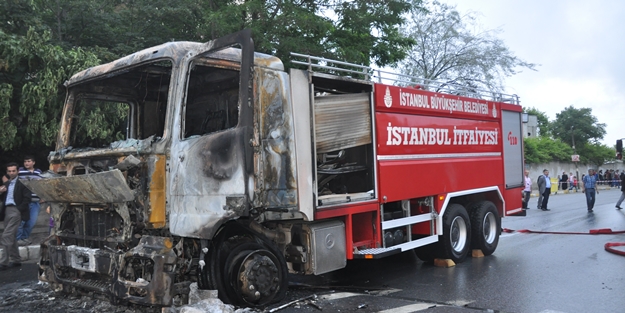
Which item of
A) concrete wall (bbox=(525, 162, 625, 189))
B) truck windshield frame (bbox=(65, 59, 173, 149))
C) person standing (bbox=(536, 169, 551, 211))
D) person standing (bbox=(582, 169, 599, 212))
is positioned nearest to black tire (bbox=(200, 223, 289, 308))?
truck windshield frame (bbox=(65, 59, 173, 149))

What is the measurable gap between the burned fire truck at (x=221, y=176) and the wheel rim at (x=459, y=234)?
1.41 meters

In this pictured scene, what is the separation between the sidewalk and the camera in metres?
9.13

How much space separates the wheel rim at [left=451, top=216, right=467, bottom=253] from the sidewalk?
6.33m

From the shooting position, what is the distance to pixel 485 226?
361 inches

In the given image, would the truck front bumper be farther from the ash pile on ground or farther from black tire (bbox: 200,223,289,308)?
black tire (bbox: 200,223,289,308)

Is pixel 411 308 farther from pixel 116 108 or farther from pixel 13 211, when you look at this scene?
pixel 13 211

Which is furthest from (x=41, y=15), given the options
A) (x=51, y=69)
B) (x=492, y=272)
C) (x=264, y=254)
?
(x=492, y=272)

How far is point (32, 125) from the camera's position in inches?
405

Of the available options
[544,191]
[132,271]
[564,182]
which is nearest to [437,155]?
[132,271]

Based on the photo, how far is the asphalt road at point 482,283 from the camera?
19.2 feet

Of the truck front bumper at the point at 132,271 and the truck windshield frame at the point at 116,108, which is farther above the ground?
the truck windshield frame at the point at 116,108

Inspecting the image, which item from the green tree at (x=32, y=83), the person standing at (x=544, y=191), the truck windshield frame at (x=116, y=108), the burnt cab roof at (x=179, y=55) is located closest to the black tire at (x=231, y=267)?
the truck windshield frame at (x=116, y=108)

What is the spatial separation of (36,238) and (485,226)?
8600mm

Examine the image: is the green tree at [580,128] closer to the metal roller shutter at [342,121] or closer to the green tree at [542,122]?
the green tree at [542,122]
